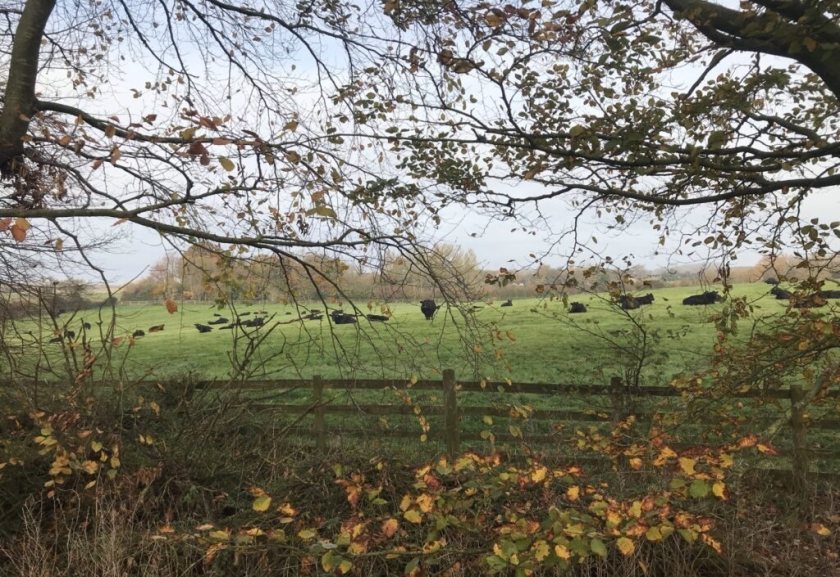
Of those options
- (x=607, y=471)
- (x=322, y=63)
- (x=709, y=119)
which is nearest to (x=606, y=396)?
(x=607, y=471)

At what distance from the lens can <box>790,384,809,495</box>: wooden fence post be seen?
6.05 m

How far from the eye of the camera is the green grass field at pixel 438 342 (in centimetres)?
412

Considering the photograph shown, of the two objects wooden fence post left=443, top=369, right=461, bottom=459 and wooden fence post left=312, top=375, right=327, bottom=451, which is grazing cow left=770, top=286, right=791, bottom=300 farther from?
wooden fence post left=312, top=375, right=327, bottom=451

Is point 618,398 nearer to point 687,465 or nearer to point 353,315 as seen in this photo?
point 687,465

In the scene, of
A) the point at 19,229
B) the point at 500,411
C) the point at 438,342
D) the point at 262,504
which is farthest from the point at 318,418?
the point at 19,229

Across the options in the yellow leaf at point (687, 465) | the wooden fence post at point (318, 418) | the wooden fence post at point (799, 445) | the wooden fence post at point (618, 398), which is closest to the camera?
the yellow leaf at point (687, 465)

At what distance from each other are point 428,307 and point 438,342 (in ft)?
0.88

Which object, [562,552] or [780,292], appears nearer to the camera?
[562,552]

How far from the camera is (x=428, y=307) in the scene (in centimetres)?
393

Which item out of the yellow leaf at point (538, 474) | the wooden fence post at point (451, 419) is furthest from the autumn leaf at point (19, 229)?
the wooden fence post at point (451, 419)

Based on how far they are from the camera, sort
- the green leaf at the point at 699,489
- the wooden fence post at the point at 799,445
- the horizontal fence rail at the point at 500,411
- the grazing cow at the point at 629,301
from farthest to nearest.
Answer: the grazing cow at the point at 629,301 → the horizontal fence rail at the point at 500,411 → the wooden fence post at the point at 799,445 → the green leaf at the point at 699,489

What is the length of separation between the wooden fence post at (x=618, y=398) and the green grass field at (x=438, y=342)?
376mm

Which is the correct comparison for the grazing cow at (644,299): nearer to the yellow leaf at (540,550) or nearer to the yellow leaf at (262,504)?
the yellow leaf at (540,550)

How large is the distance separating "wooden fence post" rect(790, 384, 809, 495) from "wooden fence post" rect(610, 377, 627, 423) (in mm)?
1839
